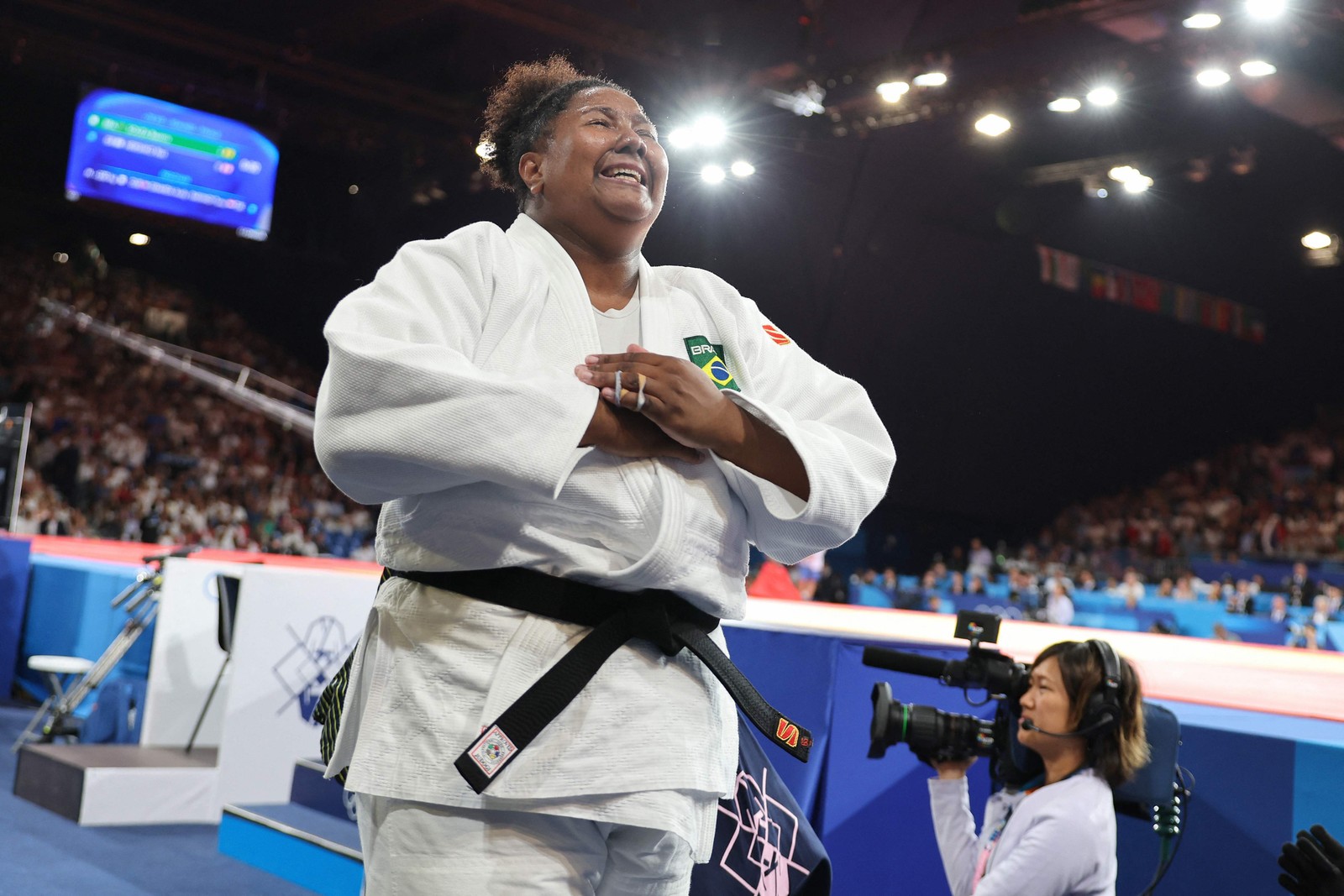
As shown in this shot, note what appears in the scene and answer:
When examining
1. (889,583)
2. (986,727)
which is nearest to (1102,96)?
(889,583)

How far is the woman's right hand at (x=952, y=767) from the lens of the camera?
1732mm

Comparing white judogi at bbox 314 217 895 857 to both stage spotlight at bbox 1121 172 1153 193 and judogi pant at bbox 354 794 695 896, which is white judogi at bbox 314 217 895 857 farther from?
stage spotlight at bbox 1121 172 1153 193

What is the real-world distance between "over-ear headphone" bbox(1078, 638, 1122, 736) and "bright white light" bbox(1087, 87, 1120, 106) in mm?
6396

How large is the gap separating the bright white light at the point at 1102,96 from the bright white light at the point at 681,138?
257 cm

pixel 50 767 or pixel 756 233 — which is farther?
pixel 756 233

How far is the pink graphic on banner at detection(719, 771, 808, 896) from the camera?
113 centimetres

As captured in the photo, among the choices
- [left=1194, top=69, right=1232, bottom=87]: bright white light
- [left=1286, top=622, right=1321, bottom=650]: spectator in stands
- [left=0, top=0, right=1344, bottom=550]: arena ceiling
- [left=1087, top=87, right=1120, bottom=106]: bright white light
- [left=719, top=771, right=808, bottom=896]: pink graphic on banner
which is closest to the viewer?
[left=719, top=771, right=808, bottom=896]: pink graphic on banner

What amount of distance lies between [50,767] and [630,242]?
348 centimetres

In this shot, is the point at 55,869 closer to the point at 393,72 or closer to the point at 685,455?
the point at 685,455

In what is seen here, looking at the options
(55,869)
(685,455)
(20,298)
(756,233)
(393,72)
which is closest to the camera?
(685,455)

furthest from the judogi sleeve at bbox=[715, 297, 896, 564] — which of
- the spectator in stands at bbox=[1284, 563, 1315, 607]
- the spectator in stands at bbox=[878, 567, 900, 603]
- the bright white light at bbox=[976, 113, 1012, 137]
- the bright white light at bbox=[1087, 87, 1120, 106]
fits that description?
the spectator in stands at bbox=[1284, 563, 1315, 607]

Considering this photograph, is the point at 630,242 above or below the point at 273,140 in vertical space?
below

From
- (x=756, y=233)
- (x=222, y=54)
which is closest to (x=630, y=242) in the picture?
(x=756, y=233)

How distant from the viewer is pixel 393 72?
384 inches
